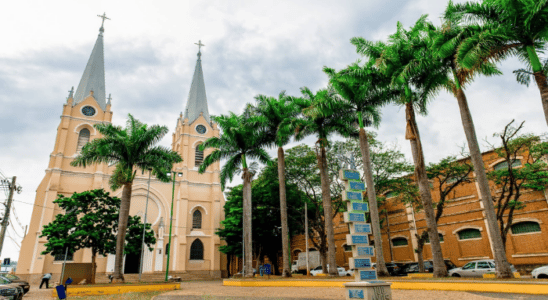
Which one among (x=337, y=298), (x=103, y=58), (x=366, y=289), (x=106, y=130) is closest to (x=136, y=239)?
(x=106, y=130)

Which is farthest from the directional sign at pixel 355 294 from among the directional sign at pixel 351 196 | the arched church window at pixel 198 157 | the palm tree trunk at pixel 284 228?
the arched church window at pixel 198 157

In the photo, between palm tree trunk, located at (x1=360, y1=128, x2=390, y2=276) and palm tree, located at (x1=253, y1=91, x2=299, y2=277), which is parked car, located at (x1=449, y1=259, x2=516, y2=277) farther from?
palm tree, located at (x1=253, y1=91, x2=299, y2=277)

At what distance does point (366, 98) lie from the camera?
17859 millimetres

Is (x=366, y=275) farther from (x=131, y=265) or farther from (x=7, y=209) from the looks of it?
(x=131, y=265)

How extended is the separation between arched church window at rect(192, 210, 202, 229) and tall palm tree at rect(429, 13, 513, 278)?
102 ft

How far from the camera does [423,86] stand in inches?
618

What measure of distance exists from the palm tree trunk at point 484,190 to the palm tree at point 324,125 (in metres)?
6.17

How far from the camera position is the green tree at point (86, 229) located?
2209cm

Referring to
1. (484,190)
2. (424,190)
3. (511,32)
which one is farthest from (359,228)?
(511,32)

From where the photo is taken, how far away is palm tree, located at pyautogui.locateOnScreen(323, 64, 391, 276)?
15800 millimetres

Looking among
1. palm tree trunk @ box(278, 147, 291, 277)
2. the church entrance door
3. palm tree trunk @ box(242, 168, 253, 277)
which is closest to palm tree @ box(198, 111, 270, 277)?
palm tree trunk @ box(242, 168, 253, 277)

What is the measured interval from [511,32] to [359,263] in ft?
30.6

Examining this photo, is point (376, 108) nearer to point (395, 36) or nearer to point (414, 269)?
point (395, 36)

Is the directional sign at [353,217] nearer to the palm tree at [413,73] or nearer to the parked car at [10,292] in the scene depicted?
the palm tree at [413,73]
